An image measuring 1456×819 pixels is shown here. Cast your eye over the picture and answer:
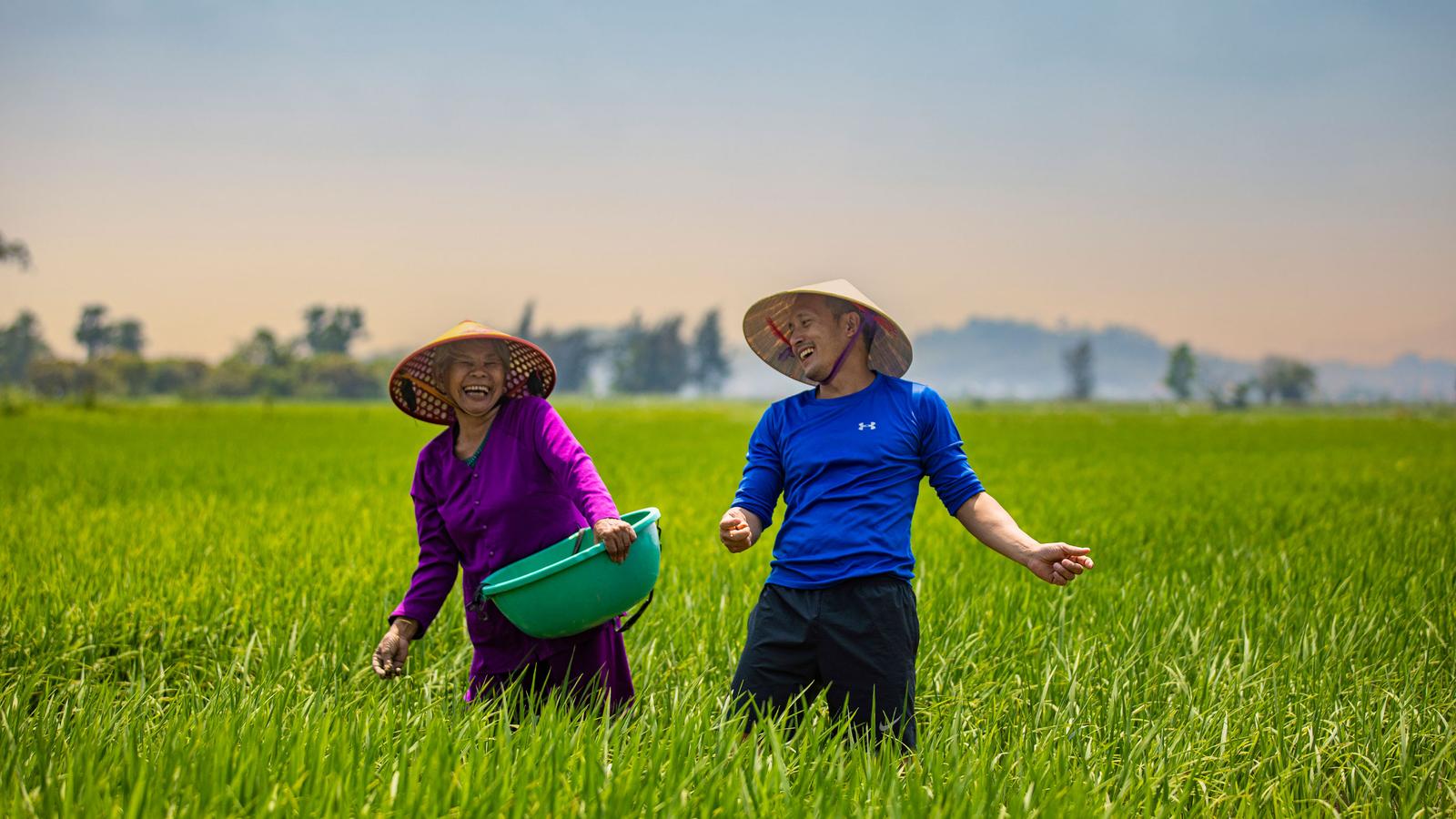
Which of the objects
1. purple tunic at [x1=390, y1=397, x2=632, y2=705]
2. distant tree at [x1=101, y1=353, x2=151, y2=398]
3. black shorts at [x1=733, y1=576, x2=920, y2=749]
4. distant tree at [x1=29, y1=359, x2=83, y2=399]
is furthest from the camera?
distant tree at [x1=29, y1=359, x2=83, y2=399]

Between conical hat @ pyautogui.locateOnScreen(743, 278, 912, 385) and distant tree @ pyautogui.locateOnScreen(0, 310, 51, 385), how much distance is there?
141208 millimetres

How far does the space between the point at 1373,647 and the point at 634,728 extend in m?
2.94

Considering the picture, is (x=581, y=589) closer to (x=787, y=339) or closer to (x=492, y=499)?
(x=492, y=499)

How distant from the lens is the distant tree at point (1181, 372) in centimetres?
13725

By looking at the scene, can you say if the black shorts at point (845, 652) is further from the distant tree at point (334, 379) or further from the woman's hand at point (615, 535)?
the distant tree at point (334, 379)

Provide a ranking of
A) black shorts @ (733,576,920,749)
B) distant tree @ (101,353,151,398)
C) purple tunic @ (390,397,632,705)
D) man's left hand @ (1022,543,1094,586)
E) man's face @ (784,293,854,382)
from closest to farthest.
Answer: man's left hand @ (1022,543,1094,586)
black shorts @ (733,576,920,749)
man's face @ (784,293,854,382)
purple tunic @ (390,397,632,705)
distant tree @ (101,353,151,398)

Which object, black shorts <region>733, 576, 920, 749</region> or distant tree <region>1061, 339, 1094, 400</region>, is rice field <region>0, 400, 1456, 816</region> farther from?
distant tree <region>1061, 339, 1094, 400</region>

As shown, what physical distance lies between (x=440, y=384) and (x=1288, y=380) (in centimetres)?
15577

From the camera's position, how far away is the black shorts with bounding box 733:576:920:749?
2.25 m

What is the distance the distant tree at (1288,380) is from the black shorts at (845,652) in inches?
5858

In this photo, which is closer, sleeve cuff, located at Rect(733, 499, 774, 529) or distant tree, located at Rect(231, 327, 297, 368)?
sleeve cuff, located at Rect(733, 499, 774, 529)

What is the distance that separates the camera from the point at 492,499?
2.47 m

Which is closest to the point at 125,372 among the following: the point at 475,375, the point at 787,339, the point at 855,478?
the point at 475,375

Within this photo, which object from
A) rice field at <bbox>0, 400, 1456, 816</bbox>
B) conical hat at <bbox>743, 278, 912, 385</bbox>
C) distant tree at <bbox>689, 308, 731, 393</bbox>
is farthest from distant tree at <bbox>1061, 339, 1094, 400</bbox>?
conical hat at <bbox>743, 278, 912, 385</bbox>
